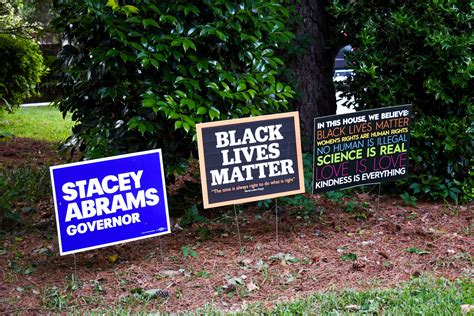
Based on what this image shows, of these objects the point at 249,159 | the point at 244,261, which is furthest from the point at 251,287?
the point at 249,159

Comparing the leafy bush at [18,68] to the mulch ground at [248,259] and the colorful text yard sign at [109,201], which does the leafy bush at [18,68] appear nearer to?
the mulch ground at [248,259]

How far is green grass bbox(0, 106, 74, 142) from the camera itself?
12.8 metres

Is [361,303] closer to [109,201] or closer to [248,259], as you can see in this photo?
[248,259]

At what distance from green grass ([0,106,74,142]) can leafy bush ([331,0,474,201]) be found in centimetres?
672

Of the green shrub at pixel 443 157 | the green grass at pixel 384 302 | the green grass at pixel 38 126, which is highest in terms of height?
the green shrub at pixel 443 157

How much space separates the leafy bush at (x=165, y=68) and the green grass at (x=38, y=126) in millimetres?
5679

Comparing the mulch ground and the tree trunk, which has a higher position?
the tree trunk

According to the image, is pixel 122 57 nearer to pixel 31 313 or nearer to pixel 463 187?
pixel 31 313

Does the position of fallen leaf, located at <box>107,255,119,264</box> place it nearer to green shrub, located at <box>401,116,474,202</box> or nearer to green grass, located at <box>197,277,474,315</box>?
green grass, located at <box>197,277,474,315</box>

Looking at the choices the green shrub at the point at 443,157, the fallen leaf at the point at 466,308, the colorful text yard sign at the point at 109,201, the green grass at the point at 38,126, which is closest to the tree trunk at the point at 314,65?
the green shrub at the point at 443,157

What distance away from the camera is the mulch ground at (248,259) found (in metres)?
4.57

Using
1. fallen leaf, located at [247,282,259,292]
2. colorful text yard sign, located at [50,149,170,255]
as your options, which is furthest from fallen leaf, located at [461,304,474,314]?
colorful text yard sign, located at [50,149,170,255]

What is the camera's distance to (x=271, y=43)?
599 cm

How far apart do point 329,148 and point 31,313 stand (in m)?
2.73
